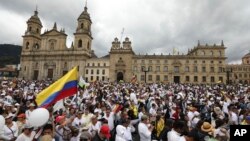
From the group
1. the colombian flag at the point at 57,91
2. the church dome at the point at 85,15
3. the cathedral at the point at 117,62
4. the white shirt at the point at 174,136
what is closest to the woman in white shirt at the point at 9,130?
the colombian flag at the point at 57,91

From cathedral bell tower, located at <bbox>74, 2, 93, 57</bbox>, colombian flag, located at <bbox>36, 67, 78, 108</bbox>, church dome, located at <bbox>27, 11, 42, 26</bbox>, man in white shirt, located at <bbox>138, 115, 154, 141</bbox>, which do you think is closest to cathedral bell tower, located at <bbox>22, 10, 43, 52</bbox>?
church dome, located at <bbox>27, 11, 42, 26</bbox>

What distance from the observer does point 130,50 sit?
68375 millimetres

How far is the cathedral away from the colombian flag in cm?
5912

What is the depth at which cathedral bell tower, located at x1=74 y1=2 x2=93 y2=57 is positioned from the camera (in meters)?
69.8

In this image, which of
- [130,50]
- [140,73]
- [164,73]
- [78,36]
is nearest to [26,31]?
[78,36]

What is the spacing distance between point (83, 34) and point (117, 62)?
46.2ft

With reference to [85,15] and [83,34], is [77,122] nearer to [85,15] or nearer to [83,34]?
[83,34]

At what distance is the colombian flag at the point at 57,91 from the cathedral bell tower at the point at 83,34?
208 feet

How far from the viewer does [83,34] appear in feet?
229

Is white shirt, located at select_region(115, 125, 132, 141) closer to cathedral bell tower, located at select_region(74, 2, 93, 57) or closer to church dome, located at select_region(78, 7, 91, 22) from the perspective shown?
cathedral bell tower, located at select_region(74, 2, 93, 57)

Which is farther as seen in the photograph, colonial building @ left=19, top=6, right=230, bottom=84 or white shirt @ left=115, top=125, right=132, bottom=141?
colonial building @ left=19, top=6, right=230, bottom=84

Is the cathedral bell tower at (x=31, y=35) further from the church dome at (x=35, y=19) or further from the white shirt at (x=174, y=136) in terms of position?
the white shirt at (x=174, y=136)

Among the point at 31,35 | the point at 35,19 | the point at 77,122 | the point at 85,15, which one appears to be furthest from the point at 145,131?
the point at 35,19

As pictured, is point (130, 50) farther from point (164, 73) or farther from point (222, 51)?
point (222, 51)
